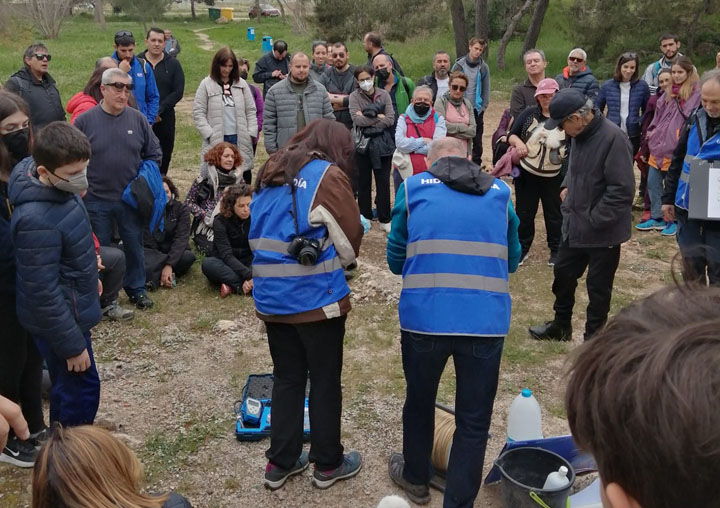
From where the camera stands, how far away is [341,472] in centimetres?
383

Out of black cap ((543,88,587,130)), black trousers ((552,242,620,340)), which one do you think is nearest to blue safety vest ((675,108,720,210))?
black trousers ((552,242,620,340))

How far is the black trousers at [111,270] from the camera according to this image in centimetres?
552

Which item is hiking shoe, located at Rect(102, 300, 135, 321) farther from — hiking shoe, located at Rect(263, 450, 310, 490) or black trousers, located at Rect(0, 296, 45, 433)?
hiking shoe, located at Rect(263, 450, 310, 490)

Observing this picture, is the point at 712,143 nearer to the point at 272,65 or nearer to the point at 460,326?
the point at 460,326

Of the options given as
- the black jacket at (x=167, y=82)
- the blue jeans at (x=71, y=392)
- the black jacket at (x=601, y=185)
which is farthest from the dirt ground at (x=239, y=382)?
the black jacket at (x=167, y=82)

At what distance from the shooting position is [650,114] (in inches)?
330

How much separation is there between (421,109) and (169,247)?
2938 mm

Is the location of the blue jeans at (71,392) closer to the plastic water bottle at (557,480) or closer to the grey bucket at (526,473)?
the grey bucket at (526,473)

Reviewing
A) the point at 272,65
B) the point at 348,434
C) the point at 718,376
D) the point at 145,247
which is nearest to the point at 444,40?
the point at 272,65

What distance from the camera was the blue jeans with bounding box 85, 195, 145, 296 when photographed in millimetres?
5738

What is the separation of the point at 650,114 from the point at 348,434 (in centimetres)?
615

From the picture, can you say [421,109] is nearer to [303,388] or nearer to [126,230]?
[126,230]

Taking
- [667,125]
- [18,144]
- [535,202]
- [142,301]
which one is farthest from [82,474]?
[667,125]

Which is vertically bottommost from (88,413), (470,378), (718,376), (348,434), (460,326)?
(348,434)
